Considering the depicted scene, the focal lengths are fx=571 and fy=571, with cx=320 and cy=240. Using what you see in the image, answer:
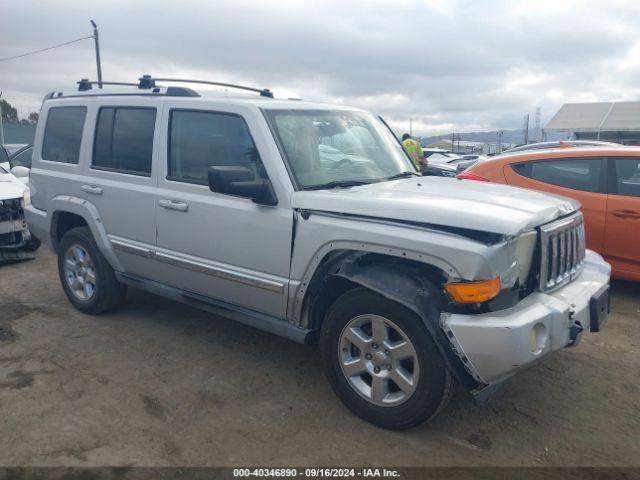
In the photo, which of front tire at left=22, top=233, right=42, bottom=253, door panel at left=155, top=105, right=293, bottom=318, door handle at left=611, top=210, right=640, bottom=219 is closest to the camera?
door panel at left=155, top=105, right=293, bottom=318

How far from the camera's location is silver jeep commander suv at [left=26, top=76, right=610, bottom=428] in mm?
3000

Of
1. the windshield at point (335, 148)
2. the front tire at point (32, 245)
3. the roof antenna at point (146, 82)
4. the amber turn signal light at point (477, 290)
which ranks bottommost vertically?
the front tire at point (32, 245)

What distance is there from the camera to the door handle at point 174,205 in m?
4.14

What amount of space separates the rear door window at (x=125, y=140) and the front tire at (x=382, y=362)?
210cm

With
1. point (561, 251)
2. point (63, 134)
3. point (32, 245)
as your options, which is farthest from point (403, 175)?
point (32, 245)

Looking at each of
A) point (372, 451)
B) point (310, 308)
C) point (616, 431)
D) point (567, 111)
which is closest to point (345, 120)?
point (310, 308)

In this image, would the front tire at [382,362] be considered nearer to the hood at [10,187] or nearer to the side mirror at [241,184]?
the side mirror at [241,184]

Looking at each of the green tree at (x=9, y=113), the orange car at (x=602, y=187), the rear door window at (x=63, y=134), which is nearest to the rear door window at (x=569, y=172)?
the orange car at (x=602, y=187)

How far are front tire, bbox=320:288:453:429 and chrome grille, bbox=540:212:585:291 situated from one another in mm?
806

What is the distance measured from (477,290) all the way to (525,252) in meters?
0.45

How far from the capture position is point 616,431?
3330mm

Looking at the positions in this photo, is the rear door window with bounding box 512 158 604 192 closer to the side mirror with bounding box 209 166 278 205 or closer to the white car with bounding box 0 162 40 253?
the side mirror with bounding box 209 166 278 205

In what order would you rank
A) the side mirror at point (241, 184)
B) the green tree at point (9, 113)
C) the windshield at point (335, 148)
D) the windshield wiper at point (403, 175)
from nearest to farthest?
the side mirror at point (241, 184)
the windshield at point (335, 148)
the windshield wiper at point (403, 175)
the green tree at point (9, 113)

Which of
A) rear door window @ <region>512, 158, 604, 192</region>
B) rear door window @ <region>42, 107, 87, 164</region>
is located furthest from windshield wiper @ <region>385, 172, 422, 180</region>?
rear door window @ <region>42, 107, 87, 164</region>
